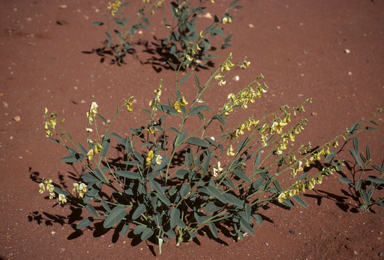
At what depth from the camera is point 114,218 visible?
1.63 meters

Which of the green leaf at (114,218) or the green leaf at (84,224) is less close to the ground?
the green leaf at (114,218)

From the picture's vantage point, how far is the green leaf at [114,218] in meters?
1.61

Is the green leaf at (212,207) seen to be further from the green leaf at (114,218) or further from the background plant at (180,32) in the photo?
the background plant at (180,32)

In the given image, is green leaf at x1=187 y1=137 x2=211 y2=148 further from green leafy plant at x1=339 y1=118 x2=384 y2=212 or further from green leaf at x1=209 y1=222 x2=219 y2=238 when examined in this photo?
green leafy plant at x1=339 y1=118 x2=384 y2=212

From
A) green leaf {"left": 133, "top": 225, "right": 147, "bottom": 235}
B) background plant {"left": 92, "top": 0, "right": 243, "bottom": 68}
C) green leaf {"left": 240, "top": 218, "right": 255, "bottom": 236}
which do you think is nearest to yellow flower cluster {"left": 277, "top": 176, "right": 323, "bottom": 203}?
green leaf {"left": 240, "top": 218, "right": 255, "bottom": 236}

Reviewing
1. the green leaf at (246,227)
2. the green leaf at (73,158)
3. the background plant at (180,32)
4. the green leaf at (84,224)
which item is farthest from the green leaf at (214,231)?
the background plant at (180,32)

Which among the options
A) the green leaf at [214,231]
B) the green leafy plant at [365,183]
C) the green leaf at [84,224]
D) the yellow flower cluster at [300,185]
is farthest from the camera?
the green leafy plant at [365,183]

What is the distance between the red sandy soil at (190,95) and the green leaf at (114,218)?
53cm

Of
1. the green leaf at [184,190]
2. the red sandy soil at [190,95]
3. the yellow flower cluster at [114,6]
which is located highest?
the yellow flower cluster at [114,6]

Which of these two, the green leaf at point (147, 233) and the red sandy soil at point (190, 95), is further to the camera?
the red sandy soil at point (190, 95)

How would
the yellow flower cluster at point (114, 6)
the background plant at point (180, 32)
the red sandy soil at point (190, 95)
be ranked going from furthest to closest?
the background plant at point (180, 32) → the yellow flower cluster at point (114, 6) → the red sandy soil at point (190, 95)

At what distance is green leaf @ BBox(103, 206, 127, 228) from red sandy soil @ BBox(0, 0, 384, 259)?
526 millimetres

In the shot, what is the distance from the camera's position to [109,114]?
3035mm

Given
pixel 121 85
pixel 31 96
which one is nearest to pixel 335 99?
pixel 121 85
